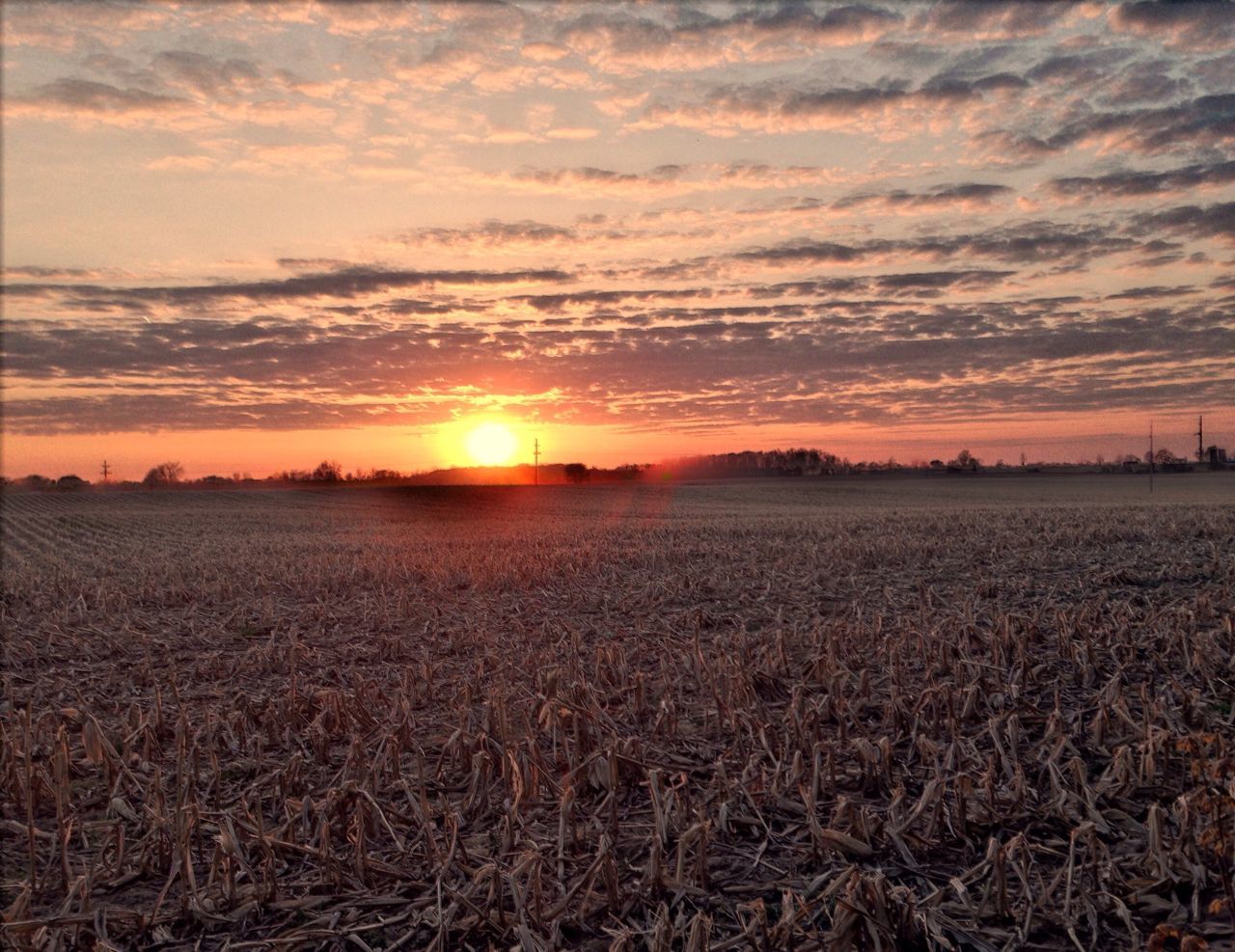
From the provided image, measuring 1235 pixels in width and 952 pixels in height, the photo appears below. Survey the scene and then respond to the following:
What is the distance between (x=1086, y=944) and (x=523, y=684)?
5665 mm

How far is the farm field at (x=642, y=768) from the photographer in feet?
15.5

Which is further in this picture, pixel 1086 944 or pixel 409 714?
pixel 409 714

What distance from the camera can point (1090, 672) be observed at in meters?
8.41

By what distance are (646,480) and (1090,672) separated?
104 metres

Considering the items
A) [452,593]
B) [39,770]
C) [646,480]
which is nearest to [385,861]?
[39,770]

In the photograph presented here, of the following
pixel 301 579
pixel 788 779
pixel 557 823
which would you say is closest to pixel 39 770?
pixel 557 823

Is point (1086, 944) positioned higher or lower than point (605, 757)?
lower

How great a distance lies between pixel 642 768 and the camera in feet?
21.1

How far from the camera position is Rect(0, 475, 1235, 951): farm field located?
4.73 metres

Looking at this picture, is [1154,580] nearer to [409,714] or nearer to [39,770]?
[409,714]

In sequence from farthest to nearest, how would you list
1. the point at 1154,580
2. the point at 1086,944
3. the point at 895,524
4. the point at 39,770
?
the point at 895,524
the point at 1154,580
the point at 39,770
the point at 1086,944

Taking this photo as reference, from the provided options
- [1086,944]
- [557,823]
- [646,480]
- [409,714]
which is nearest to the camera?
[1086,944]

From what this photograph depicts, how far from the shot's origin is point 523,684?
355 inches

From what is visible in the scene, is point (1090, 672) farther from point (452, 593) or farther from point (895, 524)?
point (895, 524)
